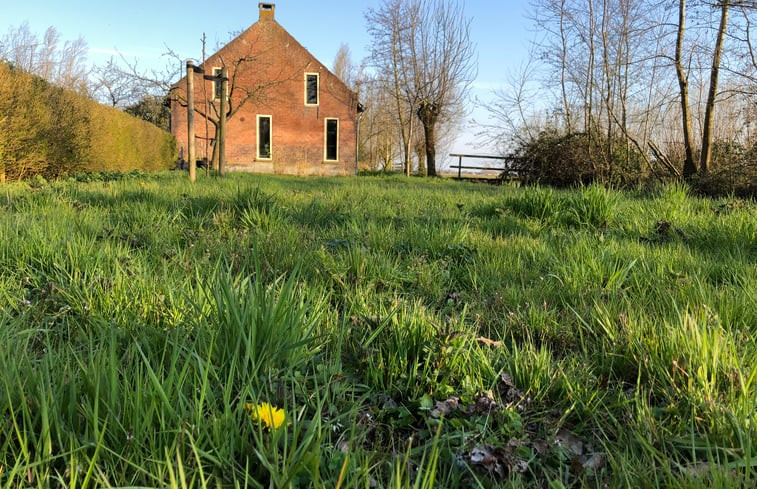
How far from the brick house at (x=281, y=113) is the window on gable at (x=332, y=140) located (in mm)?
57

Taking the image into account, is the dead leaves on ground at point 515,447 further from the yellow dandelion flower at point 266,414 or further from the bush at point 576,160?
the bush at point 576,160

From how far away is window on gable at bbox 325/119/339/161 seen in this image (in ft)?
89.4

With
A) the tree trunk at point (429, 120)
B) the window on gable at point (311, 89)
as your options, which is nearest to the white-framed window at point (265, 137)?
the window on gable at point (311, 89)

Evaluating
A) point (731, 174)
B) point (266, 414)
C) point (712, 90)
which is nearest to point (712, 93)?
point (712, 90)

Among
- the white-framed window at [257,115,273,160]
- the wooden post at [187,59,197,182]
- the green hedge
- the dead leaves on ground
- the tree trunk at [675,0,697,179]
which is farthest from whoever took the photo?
the white-framed window at [257,115,273,160]

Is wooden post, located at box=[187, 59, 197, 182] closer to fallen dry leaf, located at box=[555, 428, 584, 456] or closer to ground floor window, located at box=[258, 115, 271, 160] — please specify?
fallen dry leaf, located at box=[555, 428, 584, 456]

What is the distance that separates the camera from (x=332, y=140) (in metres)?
27.4

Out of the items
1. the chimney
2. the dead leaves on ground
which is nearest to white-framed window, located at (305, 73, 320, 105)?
the chimney

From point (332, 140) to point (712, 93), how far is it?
20732mm

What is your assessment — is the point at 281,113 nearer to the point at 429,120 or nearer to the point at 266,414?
the point at 429,120

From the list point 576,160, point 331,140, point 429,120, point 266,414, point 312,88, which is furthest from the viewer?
point 331,140

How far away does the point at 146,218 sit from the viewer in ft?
12.9

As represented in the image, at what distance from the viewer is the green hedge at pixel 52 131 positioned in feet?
26.1

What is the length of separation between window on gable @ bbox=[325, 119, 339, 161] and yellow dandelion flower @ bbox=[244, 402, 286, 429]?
26813mm
